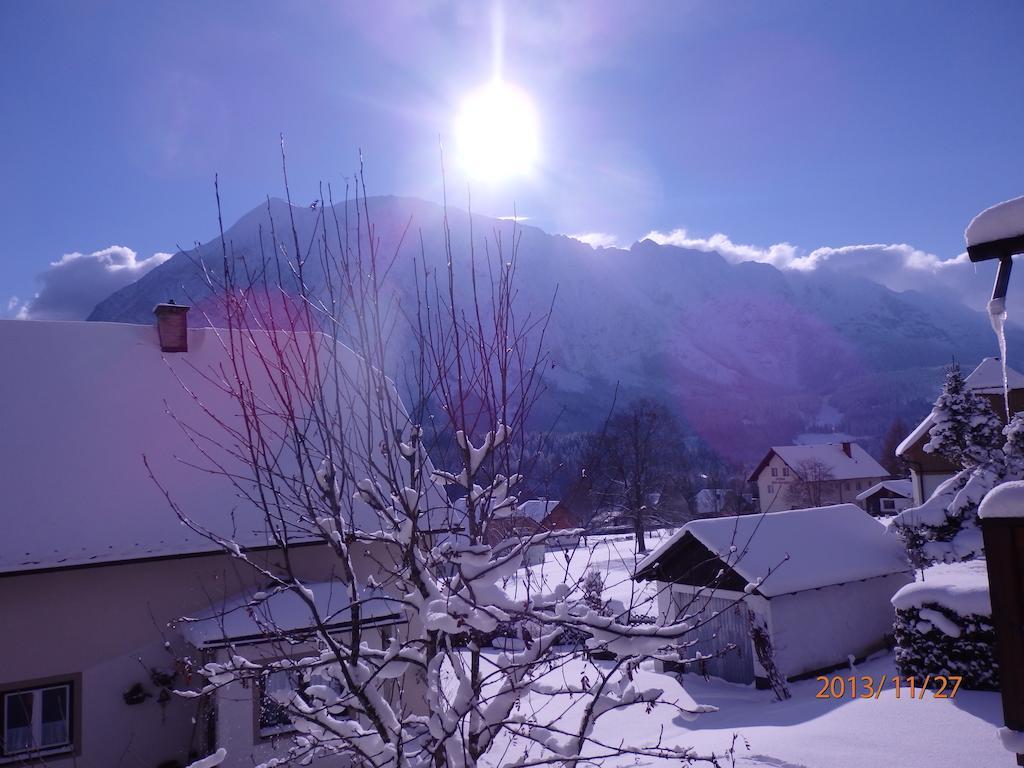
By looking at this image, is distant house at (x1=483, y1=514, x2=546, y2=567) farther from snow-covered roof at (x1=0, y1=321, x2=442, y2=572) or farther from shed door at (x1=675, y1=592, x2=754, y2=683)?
shed door at (x1=675, y1=592, x2=754, y2=683)

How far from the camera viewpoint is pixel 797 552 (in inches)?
607

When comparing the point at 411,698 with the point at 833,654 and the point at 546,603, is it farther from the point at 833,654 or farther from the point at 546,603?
the point at 833,654

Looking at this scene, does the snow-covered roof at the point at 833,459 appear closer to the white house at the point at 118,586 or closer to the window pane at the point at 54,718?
the white house at the point at 118,586

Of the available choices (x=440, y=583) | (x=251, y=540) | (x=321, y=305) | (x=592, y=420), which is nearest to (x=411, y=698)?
(x=251, y=540)

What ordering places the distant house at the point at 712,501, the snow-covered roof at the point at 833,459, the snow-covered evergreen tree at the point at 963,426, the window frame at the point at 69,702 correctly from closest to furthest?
the window frame at the point at 69,702, the snow-covered evergreen tree at the point at 963,426, the snow-covered roof at the point at 833,459, the distant house at the point at 712,501

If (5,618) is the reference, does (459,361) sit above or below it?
above

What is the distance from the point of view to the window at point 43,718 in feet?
27.7

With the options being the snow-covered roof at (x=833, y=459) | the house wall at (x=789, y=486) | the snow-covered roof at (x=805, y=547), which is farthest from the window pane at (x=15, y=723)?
the snow-covered roof at (x=833, y=459)

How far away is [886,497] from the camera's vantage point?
5112 centimetres

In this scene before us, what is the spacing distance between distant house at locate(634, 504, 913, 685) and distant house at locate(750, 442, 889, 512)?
35.4 m

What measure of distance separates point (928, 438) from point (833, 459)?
32550 mm

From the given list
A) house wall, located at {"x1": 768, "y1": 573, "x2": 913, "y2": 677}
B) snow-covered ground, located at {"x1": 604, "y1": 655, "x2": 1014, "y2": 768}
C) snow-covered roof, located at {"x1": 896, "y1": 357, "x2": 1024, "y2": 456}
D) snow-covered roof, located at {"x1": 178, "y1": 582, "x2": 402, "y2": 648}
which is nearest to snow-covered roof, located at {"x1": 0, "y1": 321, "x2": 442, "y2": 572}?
snow-covered roof, located at {"x1": 178, "y1": 582, "x2": 402, "y2": 648}

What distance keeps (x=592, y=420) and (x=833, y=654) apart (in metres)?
186

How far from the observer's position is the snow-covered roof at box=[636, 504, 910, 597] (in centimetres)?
1440
